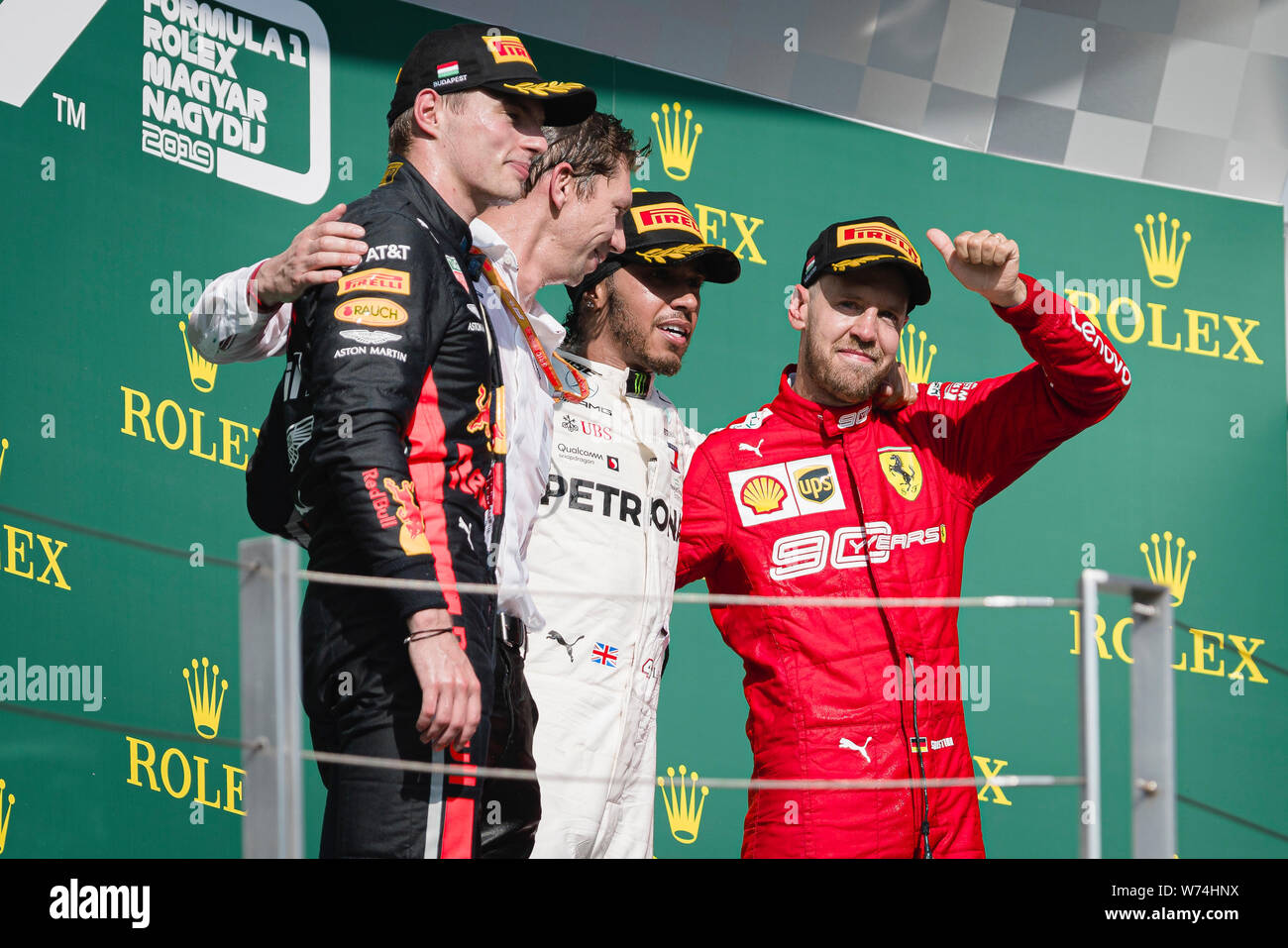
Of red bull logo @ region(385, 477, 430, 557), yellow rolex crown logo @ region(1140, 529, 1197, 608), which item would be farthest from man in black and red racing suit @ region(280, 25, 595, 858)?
yellow rolex crown logo @ region(1140, 529, 1197, 608)

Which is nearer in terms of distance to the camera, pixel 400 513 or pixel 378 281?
pixel 400 513

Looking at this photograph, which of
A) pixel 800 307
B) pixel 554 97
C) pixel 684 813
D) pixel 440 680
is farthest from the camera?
pixel 684 813

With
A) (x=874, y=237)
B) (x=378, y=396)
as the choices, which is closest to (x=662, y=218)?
(x=874, y=237)

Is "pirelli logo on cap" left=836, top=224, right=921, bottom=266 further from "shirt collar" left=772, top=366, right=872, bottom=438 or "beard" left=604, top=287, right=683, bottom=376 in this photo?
"beard" left=604, top=287, right=683, bottom=376

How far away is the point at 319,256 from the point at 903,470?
120 cm

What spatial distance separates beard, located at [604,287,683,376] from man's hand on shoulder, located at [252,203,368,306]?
1096 millimetres

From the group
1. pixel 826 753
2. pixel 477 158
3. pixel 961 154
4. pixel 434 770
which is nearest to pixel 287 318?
pixel 477 158

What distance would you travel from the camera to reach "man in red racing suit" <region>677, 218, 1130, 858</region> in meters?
2.47

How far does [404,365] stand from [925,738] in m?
1.12

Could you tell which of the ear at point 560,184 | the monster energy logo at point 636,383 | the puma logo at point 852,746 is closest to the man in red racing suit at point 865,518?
the puma logo at point 852,746

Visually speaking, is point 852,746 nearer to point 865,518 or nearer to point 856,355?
point 865,518

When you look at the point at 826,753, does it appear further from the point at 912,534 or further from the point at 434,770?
the point at 434,770

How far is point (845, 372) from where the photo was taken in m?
2.71

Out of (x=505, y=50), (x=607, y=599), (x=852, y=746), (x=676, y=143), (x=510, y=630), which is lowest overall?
(x=852, y=746)
